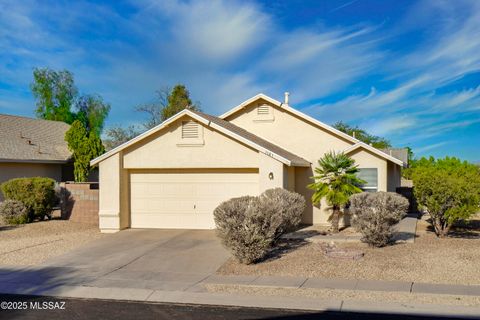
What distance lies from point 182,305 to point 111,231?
29.2 feet

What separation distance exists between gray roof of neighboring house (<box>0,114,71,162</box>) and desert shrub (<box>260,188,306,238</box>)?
53.0 ft

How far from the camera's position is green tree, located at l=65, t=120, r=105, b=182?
1056 inches

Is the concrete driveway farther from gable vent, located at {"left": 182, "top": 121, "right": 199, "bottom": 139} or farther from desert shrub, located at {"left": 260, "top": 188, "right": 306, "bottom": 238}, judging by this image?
gable vent, located at {"left": 182, "top": 121, "right": 199, "bottom": 139}

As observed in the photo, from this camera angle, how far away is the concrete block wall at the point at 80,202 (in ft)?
62.9

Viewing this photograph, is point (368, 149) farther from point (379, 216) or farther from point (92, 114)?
point (92, 114)

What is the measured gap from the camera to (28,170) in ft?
87.6

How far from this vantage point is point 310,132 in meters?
19.0

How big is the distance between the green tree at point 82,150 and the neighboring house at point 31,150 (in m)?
1.68

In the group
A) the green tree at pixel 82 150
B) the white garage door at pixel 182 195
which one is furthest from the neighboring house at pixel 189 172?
the green tree at pixel 82 150

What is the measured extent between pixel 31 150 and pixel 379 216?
20.9 metres

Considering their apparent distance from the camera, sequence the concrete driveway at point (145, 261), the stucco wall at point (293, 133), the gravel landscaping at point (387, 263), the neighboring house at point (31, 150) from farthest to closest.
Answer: the neighboring house at point (31, 150) → the stucco wall at point (293, 133) → the concrete driveway at point (145, 261) → the gravel landscaping at point (387, 263)

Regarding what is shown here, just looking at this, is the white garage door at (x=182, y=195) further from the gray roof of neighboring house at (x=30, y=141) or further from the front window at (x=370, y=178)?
the gray roof of neighboring house at (x=30, y=141)

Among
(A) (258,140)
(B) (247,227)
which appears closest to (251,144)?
(A) (258,140)

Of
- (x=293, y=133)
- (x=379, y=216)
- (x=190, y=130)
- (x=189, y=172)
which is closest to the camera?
(x=379, y=216)
